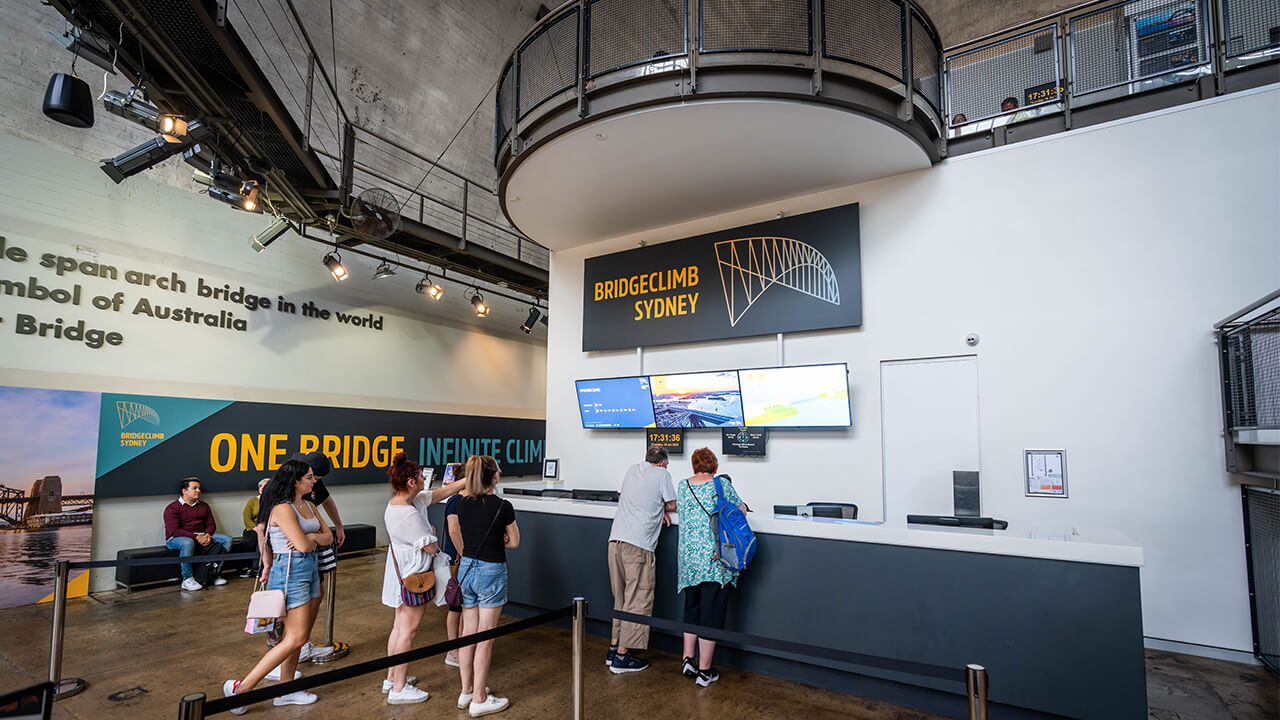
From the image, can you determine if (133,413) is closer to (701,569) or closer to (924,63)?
(701,569)

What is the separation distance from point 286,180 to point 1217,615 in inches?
339

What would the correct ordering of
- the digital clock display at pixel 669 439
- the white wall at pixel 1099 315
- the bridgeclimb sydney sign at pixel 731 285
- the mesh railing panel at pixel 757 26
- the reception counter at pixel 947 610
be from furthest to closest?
1. the digital clock display at pixel 669 439
2. the bridgeclimb sydney sign at pixel 731 285
3. the mesh railing panel at pixel 757 26
4. the white wall at pixel 1099 315
5. the reception counter at pixel 947 610

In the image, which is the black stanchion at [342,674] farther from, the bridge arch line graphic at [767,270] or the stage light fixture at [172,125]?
the stage light fixture at [172,125]

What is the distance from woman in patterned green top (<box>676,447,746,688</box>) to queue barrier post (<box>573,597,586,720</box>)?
1214mm

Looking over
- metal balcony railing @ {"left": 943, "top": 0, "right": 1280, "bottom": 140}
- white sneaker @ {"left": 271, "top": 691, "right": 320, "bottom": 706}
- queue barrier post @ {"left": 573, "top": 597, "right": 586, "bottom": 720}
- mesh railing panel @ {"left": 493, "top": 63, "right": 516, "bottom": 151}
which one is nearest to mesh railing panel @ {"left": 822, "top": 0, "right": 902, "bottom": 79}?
metal balcony railing @ {"left": 943, "top": 0, "right": 1280, "bottom": 140}

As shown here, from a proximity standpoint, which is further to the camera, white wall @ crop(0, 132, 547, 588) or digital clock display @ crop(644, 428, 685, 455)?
digital clock display @ crop(644, 428, 685, 455)

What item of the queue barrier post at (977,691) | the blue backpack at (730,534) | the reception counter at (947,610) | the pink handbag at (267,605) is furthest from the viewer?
the blue backpack at (730,534)

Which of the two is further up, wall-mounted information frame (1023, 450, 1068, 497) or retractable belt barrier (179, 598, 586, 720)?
wall-mounted information frame (1023, 450, 1068, 497)

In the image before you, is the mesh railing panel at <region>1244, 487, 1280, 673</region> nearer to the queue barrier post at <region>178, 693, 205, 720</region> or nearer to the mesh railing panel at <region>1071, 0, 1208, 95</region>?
the mesh railing panel at <region>1071, 0, 1208, 95</region>

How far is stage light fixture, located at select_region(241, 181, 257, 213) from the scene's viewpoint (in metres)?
5.63

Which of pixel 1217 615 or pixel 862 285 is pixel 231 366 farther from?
pixel 1217 615

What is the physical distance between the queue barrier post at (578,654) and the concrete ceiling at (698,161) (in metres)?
3.50

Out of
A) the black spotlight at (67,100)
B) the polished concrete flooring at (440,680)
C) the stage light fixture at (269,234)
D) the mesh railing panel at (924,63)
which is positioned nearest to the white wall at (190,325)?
the stage light fixture at (269,234)

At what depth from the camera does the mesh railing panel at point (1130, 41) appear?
485cm
